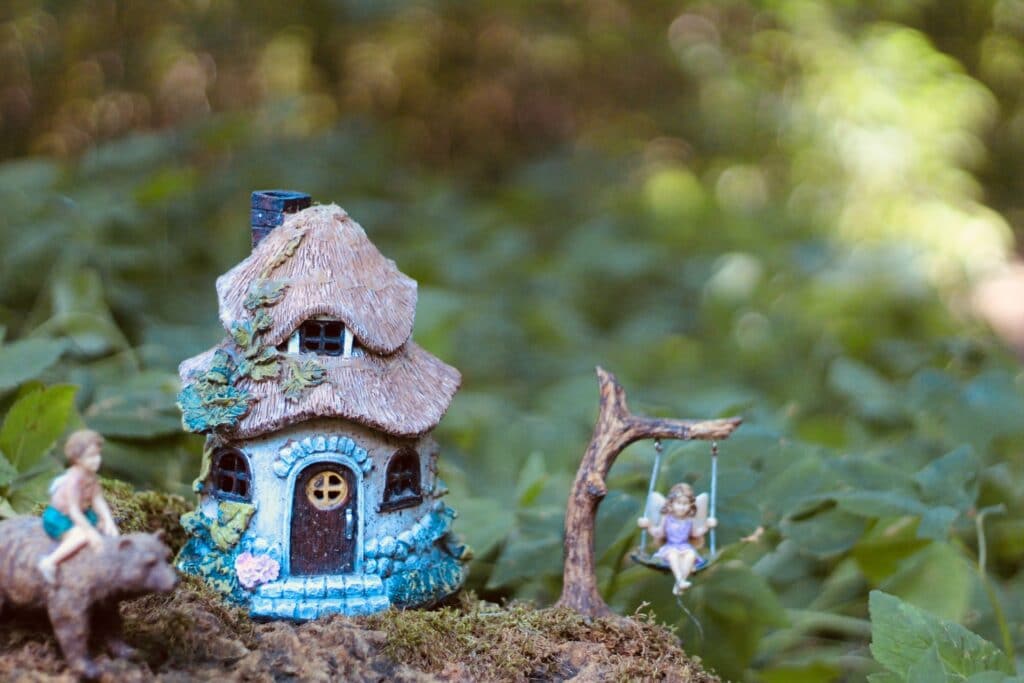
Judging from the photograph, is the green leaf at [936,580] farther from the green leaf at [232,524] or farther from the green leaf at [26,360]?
the green leaf at [26,360]

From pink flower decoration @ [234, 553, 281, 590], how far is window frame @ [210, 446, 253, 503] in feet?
0.59

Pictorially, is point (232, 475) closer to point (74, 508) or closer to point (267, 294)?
point (267, 294)

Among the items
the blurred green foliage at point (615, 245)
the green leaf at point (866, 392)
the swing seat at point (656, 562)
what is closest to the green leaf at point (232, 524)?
the blurred green foliage at point (615, 245)

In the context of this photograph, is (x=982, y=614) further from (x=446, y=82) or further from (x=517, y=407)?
(x=446, y=82)

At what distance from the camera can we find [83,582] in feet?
8.53

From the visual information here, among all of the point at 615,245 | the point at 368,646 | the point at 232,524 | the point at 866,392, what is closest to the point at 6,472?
the point at 232,524

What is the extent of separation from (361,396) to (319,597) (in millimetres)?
598

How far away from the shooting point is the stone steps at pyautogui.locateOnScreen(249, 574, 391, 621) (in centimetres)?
321

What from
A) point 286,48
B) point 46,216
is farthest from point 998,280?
point 46,216

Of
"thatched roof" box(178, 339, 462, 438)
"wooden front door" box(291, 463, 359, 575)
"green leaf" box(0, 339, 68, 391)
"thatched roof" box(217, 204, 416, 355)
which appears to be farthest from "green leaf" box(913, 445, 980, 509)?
"green leaf" box(0, 339, 68, 391)

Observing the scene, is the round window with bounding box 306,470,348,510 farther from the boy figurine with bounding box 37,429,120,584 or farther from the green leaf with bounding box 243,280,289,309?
the boy figurine with bounding box 37,429,120,584

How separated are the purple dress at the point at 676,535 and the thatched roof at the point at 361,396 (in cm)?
81

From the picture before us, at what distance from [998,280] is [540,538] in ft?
23.6

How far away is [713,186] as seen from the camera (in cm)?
1166
